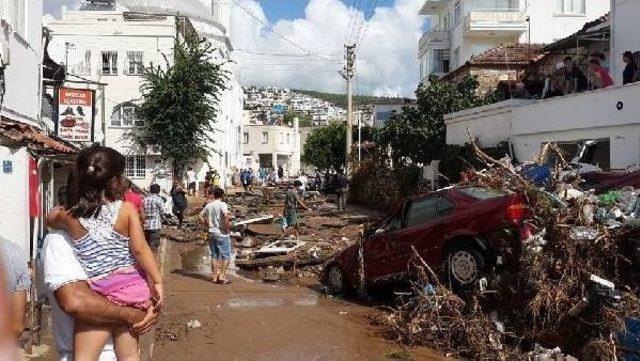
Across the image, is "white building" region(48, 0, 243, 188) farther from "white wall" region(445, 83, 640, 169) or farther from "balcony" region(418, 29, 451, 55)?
"white wall" region(445, 83, 640, 169)

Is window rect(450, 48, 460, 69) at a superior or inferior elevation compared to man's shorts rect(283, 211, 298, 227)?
superior

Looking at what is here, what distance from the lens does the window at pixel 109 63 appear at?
4128cm

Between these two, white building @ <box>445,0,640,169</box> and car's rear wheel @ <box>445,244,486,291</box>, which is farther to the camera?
white building @ <box>445,0,640,169</box>

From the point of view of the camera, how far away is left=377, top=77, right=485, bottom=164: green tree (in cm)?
2769

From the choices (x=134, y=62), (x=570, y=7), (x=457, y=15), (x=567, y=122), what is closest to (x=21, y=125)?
(x=567, y=122)

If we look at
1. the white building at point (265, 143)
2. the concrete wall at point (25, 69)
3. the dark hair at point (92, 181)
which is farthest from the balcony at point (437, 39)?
the dark hair at point (92, 181)

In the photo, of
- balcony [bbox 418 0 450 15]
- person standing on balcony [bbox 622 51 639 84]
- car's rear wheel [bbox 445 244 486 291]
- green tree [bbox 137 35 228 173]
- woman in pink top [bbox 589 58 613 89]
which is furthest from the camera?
balcony [bbox 418 0 450 15]

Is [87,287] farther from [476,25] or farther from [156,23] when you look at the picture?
[476,25]

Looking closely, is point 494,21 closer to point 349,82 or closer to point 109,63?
point 349,82

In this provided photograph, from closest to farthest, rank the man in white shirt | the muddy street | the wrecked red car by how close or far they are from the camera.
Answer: the man in white shirt, the muddy street, the wrecked red car

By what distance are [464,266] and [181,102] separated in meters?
31.0

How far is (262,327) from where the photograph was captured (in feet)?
31.8

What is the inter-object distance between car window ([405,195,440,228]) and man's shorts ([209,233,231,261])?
3.68 meters

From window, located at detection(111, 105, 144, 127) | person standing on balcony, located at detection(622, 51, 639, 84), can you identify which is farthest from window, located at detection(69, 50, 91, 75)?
person standing on balcony, located at detection(622, 51, 639, 84)
